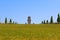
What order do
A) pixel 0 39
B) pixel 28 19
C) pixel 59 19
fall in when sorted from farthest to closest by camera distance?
pixel 59 19 < pixel 28 19 < pixel 0 39

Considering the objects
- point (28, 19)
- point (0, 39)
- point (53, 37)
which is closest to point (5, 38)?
point (0, 39)

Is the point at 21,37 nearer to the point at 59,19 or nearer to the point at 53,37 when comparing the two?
the point at 53,37

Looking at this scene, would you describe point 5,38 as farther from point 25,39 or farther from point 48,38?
point 48,38

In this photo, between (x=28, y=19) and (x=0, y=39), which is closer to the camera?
(x=0, y=39)

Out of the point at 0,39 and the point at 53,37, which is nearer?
the point at 0,39

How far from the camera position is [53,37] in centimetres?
2330

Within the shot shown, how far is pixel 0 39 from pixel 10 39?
109cm

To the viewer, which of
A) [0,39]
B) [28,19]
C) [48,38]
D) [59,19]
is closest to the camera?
[0,39]

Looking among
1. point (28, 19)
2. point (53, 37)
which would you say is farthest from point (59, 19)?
point (53, 37)

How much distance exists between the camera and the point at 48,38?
22.6 metres

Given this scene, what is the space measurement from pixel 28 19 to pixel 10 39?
26998mm

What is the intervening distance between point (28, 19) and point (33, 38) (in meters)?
26.0

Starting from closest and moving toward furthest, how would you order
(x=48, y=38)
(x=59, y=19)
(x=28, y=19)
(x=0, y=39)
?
(x=0, y=39) < (x=48, y=38) < (x=28, y=19) < (x=59, y=19)

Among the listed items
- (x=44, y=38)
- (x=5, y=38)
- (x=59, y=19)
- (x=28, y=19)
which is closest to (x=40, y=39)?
(x=44, y=38)
